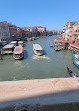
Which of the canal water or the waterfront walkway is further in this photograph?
the canal water

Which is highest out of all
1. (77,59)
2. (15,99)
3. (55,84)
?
(55,84)


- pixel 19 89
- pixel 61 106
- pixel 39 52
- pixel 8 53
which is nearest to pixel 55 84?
pixel 61 106

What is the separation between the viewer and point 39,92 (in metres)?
2.32

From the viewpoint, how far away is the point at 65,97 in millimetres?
2098

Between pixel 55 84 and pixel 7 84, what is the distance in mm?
1427

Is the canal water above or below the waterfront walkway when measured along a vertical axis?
below

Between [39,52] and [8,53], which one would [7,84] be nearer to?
[39,52]

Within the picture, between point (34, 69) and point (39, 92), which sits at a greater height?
point (39, 92)

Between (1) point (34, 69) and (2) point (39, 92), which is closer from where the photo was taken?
(2) point (39, 92)

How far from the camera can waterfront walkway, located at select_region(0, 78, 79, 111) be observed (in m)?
2.01

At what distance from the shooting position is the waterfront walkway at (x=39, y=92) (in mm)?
2010

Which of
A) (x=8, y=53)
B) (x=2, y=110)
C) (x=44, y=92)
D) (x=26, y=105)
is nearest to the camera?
(x=2, y=110)

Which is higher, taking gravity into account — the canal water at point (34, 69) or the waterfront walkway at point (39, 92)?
the waterfront walkway at point (39, 92)

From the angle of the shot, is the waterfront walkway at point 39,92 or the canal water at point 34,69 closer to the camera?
the waterfront walkway at point 39,92
